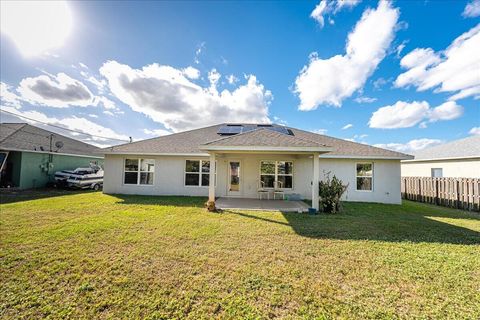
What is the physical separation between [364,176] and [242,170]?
7384 mm

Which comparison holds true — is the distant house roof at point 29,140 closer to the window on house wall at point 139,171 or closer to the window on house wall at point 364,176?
the window on house wall at point 139,171

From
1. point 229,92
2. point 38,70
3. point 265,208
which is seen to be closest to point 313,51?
point 229,92

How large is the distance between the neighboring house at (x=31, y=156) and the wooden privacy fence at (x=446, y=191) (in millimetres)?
21247

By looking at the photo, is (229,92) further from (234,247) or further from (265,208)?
(234,247)

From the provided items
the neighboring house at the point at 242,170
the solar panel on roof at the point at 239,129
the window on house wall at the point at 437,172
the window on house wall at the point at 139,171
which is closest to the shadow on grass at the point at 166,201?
the window on house wall at the point at 139,171

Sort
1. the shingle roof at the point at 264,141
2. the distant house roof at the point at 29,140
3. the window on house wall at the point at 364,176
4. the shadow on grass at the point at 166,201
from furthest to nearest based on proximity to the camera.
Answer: the distant house roof at the point at 29,140 → the window on house wall at the point at 364,176 → the shadow on grass at the point at 166,201 → the shingle roof at the point at 264,141

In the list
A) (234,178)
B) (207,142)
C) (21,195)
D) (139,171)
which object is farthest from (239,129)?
(21,195)

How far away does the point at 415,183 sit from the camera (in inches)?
536

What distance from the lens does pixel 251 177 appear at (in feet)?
41.2

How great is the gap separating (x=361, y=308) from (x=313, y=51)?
1253 centimetres

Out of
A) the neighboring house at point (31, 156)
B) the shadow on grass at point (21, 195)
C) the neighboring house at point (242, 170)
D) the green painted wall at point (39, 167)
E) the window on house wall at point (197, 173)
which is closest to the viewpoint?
the shadow on grass at point (21, 195)

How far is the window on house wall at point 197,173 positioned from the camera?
42.2ft

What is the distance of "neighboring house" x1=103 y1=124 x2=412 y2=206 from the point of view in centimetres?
1166

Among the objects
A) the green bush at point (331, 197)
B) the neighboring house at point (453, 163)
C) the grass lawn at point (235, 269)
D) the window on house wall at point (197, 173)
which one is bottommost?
the grass lawn at point (235, 269)
